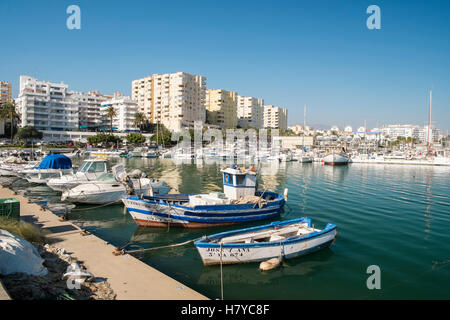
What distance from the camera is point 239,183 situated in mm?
17719

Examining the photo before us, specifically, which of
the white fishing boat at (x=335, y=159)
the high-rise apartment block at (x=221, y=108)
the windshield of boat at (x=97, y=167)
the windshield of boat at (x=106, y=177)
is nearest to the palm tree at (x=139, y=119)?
the high-rise apartment block at (x=221, y=108)

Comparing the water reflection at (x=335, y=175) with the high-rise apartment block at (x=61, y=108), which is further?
the high-rise apartment block at (x=61, y=108)

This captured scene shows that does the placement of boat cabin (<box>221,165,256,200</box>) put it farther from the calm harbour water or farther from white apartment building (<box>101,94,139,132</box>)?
white apartment building (<box>101,94,139,132</box>)

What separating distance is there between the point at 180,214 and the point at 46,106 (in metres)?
99.4

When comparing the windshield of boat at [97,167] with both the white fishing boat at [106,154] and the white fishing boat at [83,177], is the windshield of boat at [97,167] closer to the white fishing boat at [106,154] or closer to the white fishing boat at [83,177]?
the white fishing boat at [83,177]

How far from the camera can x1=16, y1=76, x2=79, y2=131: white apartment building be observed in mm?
92188

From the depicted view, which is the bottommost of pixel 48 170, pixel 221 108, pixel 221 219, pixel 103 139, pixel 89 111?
pixel 221 219

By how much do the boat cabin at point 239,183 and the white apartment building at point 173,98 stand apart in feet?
303

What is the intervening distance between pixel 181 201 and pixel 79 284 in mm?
10044

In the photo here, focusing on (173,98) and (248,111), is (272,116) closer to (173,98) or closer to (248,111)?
(248,111)

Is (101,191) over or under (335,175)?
over

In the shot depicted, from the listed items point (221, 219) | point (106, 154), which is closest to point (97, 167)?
point (221, 219)

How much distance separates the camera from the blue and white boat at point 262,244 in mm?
11039

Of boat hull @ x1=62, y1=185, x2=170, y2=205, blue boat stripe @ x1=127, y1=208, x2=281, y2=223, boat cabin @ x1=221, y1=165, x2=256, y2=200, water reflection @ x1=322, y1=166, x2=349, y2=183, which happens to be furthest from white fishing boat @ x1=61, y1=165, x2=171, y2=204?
water reflection @ x1=322, y1=166, x2=349, y2=183
